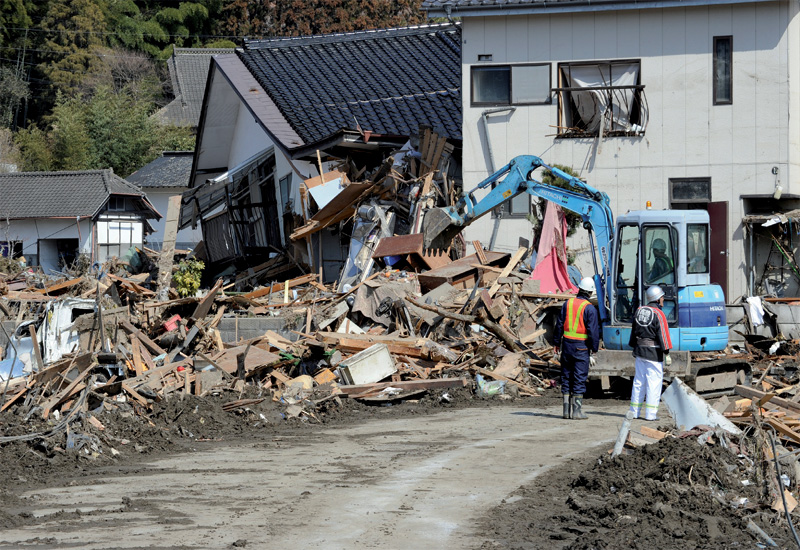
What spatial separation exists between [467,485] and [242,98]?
1716cm

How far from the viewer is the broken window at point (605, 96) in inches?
827

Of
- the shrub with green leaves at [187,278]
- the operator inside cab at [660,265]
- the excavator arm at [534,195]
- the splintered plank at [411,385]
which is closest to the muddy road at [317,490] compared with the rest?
the splintered plank at [411,385]

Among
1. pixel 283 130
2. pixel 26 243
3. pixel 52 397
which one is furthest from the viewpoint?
pixel 26 243

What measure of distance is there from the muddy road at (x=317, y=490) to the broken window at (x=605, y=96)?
959 centimetres

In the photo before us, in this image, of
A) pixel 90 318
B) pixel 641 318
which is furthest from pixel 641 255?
pixel 90 318

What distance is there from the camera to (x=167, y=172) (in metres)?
44.1

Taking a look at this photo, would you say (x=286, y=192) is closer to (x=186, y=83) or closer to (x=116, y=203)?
(x=116, y=203)

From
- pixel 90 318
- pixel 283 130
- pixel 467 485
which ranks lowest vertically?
pixel 467 485

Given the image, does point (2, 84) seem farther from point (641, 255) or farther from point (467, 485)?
point (467, 485)

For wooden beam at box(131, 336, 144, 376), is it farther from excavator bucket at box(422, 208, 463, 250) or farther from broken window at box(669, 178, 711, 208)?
broken window at box(669, 178, 711, 208)

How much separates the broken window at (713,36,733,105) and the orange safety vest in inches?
373

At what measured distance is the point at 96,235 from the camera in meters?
40.0

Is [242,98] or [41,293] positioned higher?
[242,98]

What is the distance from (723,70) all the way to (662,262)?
25.6 feet
